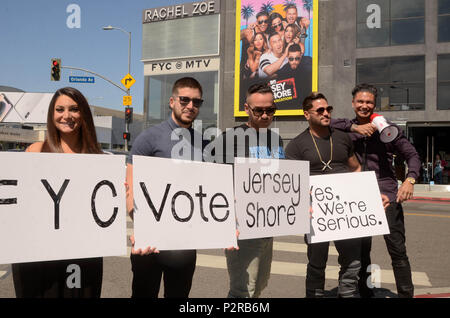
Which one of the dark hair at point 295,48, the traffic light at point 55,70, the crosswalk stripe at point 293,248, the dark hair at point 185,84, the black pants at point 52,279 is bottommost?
the crosswalk stripe at point 293,248

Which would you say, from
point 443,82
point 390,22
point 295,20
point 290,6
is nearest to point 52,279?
point 443,82

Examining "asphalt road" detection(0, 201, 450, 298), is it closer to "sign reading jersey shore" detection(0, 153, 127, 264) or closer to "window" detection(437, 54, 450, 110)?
"sign reading jersey shore" detection(0, 153, 127, 264)

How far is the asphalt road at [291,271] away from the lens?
455 centimetres

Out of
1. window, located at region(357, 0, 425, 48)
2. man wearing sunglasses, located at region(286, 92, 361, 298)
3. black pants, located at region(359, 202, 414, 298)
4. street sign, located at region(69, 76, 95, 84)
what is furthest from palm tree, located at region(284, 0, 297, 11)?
black pants, located at region(359, 202, 414, 298)

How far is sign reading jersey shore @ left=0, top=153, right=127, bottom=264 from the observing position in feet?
7.09

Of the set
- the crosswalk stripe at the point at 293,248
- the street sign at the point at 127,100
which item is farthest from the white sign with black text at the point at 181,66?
the crosswalk stripe at the point at 293,248

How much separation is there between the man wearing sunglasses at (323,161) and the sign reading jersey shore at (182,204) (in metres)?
1.13

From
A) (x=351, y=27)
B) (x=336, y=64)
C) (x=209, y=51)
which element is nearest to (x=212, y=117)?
(x=209, y=51)

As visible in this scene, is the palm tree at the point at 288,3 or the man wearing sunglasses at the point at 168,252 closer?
the man wearing sunglasses at the point at 168,252

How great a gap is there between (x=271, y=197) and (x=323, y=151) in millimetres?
882

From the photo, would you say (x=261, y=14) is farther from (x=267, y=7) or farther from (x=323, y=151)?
(x=323, y=151)

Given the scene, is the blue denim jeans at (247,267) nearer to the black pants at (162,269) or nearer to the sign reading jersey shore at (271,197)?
the sign reading jersey shore at (271,197)

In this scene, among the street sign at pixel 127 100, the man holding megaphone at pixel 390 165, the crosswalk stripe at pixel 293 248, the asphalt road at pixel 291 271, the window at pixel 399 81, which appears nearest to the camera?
the man holding megaphone at pixel 390 165
